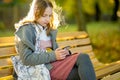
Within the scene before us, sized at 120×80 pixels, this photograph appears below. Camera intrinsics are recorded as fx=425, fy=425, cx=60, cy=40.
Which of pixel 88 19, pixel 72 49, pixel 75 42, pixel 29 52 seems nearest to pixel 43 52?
pixel 29 52

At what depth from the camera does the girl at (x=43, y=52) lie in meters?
4.33

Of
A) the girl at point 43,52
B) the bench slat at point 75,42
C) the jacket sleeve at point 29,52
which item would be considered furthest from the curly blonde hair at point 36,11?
the bench slat at point 75,42

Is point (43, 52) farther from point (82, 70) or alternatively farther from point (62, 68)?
point (82, 70)

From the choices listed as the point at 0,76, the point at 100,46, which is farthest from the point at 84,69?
the point at 100,46

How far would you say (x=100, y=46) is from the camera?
42.7 feet

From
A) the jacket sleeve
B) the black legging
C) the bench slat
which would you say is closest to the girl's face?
the jacket sleeve

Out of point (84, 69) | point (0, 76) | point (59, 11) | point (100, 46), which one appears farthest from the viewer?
point (100, 46)

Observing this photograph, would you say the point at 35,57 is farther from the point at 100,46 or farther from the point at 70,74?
the point at 100,46

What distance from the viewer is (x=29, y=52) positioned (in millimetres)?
4352

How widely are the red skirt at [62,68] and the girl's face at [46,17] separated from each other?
461mm

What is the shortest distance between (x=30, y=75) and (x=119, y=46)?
901cm

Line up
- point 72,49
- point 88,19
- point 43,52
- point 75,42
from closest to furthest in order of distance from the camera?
point 43,52
point 72,49
point 75,42
point 88,19

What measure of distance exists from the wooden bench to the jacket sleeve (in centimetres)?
39

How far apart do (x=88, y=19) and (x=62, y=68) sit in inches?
1401
